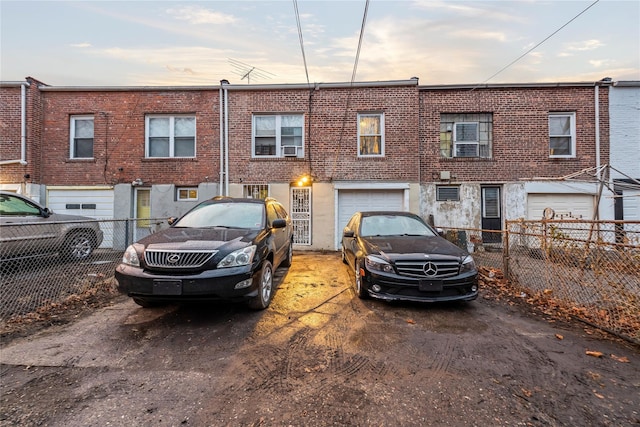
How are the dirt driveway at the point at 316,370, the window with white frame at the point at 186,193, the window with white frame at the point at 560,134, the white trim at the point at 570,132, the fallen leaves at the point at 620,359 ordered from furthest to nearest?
the window with white frame at the point at 186,193 < the window with white frame at the point at 560,134 < the white trim at the point at 570,132 < the fallen leaves at the point at 620,359 < the dirt driveway at the point at 316,370

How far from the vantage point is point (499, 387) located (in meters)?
2.52

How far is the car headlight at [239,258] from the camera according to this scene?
3.76 metres

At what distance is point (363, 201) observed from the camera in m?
10.5

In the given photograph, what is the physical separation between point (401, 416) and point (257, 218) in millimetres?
3626

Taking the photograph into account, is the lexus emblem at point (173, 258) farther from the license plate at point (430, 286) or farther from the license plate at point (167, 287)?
the license plate at point (430, 286)

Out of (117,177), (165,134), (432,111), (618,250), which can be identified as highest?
(432,111)

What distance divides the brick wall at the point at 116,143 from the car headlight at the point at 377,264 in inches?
301

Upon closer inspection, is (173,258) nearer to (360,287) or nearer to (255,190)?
(360,287)

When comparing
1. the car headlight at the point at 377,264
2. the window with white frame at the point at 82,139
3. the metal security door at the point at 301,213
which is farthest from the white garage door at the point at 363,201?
the window with white frame at the point at 82,139

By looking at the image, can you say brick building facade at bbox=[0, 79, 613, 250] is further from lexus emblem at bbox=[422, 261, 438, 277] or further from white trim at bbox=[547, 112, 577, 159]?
lexus emblem at bbox=[422, 261, 438, 277]

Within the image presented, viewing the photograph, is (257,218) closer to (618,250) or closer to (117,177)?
(618,250)

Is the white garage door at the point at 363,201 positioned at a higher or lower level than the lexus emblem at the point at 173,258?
higher

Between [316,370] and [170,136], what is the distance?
34.4ft

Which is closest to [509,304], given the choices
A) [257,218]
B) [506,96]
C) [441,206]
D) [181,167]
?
[257,218]
